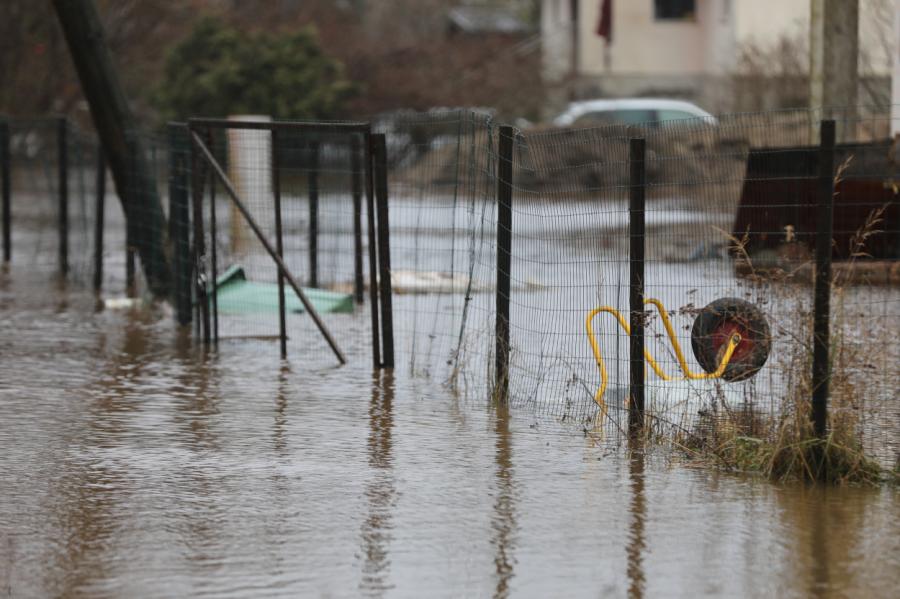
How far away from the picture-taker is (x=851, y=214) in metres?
15.0

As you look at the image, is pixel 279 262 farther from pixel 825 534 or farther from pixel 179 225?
pixel 825 534

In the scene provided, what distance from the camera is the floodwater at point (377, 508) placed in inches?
232

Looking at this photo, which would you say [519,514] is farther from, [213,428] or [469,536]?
[213,428]

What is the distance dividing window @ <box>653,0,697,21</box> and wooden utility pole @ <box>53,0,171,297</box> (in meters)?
31.7

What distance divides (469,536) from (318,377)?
4253 millimetres

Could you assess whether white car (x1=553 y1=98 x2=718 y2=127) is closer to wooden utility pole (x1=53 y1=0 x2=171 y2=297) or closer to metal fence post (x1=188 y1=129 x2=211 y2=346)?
wooden utility pole (x1=53 y1=0 x2=171 y2=297)

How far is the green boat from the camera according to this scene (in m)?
13.4

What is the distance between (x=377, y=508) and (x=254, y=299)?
22.2 feet

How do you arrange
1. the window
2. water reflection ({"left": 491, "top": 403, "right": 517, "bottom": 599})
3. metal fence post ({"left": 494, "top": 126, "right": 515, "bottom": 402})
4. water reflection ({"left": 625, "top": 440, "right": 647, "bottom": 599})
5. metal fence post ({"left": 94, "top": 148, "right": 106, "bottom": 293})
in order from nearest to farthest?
water reflection ({"left": 625, "top": 440, "right": 647, "bottom": 599})
water reflection ({"left": 491, "top": 403, "right": 517, "bottom": 599})
metal fence post ({"left": 494, "top": 126, "right": 515, "bottom": 402})
metal fence post ({"left": 94, "top": 148, "right": 106, "bottom": 293})
the window

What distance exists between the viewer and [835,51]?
17.7 m

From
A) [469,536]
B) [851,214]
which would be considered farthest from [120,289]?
[469,536]

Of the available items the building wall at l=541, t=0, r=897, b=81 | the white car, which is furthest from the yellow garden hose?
the building wall at l=541, t=0, r=897, b=81

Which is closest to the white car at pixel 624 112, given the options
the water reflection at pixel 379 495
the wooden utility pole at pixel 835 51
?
the wooden utility pole at pixel 835 51

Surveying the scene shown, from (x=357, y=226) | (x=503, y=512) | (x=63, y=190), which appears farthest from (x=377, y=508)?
(x=63, y=190)
